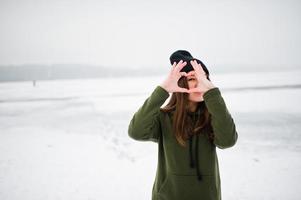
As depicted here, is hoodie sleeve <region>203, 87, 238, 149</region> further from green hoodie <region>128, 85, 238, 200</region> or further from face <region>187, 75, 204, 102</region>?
face <region>187, 75, 204, 102</region>

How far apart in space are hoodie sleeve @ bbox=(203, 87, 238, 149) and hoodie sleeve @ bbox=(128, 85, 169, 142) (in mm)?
270

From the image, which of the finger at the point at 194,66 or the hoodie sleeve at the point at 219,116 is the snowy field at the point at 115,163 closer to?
the hoodie sleeve at the point at 219,116

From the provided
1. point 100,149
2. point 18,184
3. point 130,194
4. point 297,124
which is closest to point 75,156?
point 100,149

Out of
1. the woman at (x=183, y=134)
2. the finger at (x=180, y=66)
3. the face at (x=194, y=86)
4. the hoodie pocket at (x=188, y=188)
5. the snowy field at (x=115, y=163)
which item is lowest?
the snowy field at (x=115, y=163)

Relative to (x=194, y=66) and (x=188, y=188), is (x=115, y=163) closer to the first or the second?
(x=188, y=188)

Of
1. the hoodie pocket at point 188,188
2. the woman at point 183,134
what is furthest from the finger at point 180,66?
the hoodie pocket at point 188,188

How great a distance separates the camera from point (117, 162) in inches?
224

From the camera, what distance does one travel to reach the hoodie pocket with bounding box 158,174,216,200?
176 cm

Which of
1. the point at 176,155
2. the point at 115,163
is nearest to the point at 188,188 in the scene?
the point at 176,155

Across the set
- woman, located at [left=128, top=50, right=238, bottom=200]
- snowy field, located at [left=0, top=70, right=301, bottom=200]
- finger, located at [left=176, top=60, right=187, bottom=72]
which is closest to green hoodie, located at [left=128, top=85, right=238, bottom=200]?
woman, located at [left=128, top=50, right=238, bottom=200]

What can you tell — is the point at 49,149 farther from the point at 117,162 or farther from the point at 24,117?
the point at 24,117

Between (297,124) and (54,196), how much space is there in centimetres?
728

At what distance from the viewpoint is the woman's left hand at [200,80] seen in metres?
1.64

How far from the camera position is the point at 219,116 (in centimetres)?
161
